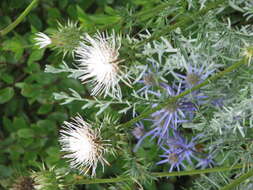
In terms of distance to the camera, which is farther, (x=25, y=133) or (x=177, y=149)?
(x=25, y=133)

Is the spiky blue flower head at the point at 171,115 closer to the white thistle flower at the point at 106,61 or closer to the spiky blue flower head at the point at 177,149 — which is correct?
the spiky blue flower head at the point at 177,149

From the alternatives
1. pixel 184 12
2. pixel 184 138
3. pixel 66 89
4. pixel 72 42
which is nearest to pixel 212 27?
pixel 184 12

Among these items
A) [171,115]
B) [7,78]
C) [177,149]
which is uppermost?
[7,78]

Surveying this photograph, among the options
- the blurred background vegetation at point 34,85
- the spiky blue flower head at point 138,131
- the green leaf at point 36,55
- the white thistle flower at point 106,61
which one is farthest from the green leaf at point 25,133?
the white thistle flower at point 106,61

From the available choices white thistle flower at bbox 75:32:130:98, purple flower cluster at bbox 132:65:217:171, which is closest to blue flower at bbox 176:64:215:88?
purple flower cluster at bbox 132:65:217:171

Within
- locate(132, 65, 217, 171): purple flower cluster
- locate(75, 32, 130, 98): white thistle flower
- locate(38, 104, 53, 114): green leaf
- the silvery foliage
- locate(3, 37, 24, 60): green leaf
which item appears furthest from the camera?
locate(38, 104, 53, 114): green leaf

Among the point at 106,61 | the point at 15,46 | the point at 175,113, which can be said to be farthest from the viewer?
the point at 15,46

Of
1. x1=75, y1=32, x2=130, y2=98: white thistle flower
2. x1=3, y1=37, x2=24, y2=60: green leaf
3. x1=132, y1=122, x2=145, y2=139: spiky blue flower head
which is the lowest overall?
x1=132, y1=122, x2=145, y2=139: spiky blue flower head

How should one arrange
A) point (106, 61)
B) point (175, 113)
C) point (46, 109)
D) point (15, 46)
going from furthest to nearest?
point (46, 109) < point (15, 46) < point (175, 113) < point (106, 61)

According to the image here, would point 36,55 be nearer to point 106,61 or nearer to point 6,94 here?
point 6,94

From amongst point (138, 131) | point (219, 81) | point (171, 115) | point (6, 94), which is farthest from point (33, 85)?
point (219, 81)

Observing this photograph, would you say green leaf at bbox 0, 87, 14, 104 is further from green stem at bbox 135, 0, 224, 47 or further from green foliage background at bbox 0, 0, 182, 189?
green stem at bbox 135, 0, 224, 47
